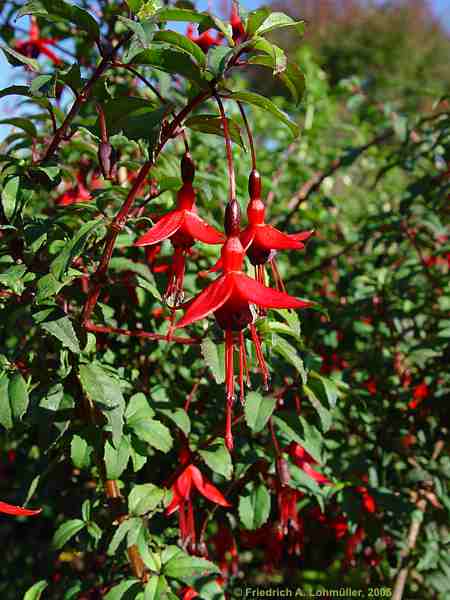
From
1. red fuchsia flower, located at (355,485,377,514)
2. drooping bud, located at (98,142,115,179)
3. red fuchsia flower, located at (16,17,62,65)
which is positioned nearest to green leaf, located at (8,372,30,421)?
drooping bud, located at (98,142,115,179)

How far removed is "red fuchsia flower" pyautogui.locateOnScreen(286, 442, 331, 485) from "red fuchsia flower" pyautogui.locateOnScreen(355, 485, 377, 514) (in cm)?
10

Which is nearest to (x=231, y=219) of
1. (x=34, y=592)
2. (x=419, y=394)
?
(x=34, y=592)

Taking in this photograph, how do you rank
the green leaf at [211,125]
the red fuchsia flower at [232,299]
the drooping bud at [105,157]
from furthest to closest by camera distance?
the drooping bud at [105,157]
the green leaf at [211,125]
the red fuchsia flower at [232,299]

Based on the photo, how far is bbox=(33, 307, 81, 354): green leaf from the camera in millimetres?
644

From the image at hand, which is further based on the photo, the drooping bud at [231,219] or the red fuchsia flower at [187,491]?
the red fuchsia flower at [187,491]

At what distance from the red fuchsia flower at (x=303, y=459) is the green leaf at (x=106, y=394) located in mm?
366

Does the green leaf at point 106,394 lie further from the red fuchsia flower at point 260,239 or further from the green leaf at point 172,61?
the green leaf at point 172,61

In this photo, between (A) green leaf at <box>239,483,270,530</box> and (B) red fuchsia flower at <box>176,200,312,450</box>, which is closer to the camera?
(B) red fuchsia flower at <box>176,200,312,450</box>

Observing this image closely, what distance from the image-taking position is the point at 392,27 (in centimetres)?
1630

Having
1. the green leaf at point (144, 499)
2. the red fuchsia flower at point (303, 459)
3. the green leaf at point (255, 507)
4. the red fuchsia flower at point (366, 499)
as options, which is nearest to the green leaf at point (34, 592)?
the green leaf at point (144, 499)

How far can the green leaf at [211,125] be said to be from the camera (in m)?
0.59

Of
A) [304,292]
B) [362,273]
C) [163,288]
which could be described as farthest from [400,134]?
[163,288]

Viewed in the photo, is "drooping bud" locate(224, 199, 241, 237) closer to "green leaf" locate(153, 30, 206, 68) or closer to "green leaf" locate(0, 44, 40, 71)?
"green leaf" locate(153, 30, 206, 68)

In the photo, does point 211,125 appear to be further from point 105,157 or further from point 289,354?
point 289,354
